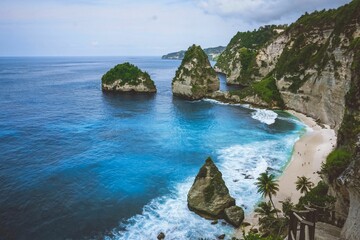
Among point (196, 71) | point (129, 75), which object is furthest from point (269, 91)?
point (129, 75)

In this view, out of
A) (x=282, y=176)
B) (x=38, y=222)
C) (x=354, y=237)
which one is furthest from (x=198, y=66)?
(x=354, y=237)

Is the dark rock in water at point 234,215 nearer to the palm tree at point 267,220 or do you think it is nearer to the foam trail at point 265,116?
the palm tree at point 267,220

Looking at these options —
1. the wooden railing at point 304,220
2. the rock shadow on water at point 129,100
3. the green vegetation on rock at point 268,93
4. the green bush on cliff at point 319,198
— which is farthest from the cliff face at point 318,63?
the wooden railing at point 304,220

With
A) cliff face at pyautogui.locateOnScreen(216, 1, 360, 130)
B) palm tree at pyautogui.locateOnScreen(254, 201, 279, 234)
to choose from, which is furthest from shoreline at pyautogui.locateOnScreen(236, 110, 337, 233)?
cliff face at pyautogui.locateOnScreen(216, 1, 360, 130)

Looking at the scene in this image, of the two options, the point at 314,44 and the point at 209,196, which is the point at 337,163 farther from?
the point at 314,44

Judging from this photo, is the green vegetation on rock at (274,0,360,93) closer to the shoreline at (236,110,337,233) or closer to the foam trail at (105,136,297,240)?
the shoreline at (236,110,337,233)
